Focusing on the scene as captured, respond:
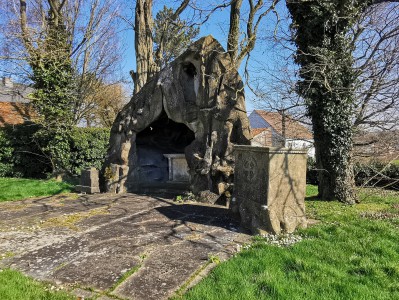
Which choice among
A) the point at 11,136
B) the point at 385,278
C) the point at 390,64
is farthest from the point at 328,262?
the point at 11,136

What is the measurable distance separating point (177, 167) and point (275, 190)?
18.2 feet

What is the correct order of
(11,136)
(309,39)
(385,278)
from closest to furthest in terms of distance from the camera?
(385,278), (309,39), (11,136)

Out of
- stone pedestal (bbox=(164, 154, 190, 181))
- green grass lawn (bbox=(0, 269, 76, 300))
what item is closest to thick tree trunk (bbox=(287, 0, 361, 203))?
stone pedestal (bbox=(164, 154, 190, 181))

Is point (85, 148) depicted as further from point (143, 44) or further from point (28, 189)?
point (143, 44)

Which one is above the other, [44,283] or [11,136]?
[11,136]

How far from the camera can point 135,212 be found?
647 cm

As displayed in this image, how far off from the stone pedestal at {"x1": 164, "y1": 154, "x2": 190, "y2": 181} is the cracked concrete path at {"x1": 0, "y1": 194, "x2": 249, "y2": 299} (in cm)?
255

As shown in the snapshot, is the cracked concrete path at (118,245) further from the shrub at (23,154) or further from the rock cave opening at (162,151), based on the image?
the shrub at (23,154)

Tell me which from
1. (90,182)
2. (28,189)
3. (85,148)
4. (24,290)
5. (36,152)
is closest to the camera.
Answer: (24,290)

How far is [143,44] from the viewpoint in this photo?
1426cm

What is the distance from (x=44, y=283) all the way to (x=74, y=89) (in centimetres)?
1227

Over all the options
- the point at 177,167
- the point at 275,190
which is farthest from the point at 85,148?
the point at 275,190

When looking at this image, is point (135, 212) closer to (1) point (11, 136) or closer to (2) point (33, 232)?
(2) point (33, 232)

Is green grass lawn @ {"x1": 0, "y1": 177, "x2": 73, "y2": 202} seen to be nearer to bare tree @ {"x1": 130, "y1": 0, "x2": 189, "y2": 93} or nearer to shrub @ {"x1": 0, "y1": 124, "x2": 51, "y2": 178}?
shrub @ {"x1": 0, "y1": 124, "x2": 51, "y2": 178}
